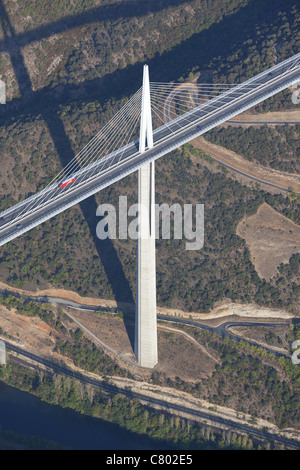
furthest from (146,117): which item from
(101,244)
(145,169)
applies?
(101,244)

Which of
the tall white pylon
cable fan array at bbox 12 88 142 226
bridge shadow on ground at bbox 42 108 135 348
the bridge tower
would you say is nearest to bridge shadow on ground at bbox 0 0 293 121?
bridge shadow on ground at bbox 42 108 135 348

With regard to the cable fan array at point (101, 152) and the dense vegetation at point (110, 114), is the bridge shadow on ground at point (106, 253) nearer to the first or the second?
the dense vegetation at point (110, 114)

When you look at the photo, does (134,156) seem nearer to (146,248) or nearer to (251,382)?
(146,248)

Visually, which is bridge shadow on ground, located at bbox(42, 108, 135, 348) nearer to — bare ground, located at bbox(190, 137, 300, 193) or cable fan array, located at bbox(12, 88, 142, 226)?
cable fan array, located at bbox(12, 88, 142, 226)

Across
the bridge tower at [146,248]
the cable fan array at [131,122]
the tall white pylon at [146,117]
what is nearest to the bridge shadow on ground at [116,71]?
the cable fan array at [131,122]

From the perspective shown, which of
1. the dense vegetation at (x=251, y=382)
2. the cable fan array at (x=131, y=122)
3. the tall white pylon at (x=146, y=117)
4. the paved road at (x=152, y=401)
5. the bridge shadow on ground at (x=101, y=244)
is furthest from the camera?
the bridge shadow on ground at (x=101, y=244)

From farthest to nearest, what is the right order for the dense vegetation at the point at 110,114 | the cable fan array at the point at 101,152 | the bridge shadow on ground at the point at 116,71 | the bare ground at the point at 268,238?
the bridge shadow on ground at the point at 116,71, the dense vegetation at the point at 110,114, the bare ground at the point at 268,238, the cable fan array at the point at 101,152
